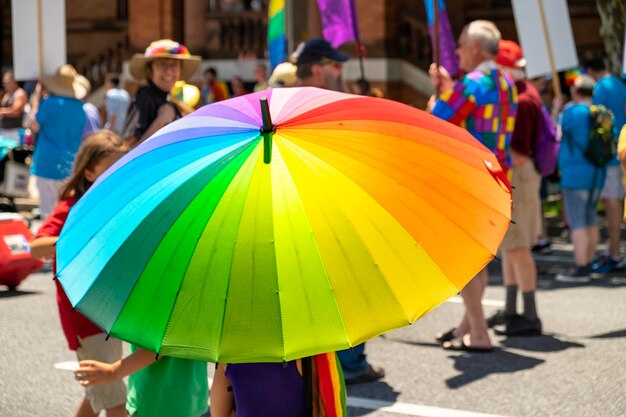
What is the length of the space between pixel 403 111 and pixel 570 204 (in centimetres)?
779

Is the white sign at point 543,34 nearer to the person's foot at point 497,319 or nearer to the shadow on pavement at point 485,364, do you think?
the person's foot at point 497,319

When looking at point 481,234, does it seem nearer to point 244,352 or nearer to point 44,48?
point 244,352

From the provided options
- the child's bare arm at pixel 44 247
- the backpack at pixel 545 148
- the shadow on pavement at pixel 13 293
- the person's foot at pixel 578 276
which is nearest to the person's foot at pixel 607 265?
the person's foot at pixel 578 276

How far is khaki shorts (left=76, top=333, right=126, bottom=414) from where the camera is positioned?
4973mm

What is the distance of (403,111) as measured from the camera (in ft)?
11.7

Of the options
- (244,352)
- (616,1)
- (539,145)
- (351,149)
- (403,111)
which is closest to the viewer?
(244,352)

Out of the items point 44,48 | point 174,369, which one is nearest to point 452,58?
point 44,48

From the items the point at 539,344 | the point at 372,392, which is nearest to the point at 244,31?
the point at 539,344

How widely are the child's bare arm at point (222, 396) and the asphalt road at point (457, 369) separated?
2.59 metres

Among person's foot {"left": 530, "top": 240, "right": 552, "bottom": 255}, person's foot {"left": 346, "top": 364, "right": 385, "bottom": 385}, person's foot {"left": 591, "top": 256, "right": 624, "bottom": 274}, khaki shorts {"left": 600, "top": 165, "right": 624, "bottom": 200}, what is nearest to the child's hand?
person's foot {"left": 346, "top": 364, "right": 385, "bottom": 385}

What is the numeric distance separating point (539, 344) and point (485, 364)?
757mm

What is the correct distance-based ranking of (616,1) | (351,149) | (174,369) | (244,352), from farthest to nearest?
(616,1)
(174,369)
(351,149)
(244,352)

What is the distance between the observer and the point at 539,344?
809 cm

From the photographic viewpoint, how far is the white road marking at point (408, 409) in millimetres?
6289
